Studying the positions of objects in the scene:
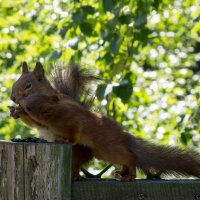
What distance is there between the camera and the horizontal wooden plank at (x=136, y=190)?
1963 mm

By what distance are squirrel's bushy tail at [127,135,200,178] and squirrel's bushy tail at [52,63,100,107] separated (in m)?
0.37

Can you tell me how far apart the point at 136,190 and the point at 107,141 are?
1.40 feet

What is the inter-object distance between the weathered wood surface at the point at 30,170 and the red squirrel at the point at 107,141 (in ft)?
1.37

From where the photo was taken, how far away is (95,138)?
94.3 inches

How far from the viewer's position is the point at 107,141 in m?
2.42

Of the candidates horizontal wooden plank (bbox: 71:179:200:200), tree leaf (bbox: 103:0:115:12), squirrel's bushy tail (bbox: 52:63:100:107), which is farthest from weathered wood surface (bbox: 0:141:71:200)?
tree leaf (bbox: 103:0:115:12)

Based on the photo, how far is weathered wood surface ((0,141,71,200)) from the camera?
5.90 ft

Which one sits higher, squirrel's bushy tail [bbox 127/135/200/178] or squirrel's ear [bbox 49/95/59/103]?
squirrel's ear [bbox 49/95/59/103]

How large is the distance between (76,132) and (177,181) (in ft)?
1.41

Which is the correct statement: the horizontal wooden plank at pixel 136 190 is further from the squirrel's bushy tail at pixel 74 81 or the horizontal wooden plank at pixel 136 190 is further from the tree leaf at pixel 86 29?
the tree leaf at pixel 86 29

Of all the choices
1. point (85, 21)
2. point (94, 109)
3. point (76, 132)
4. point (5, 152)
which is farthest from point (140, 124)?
point (5, 152)

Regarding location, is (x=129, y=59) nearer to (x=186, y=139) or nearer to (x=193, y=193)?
(x=186, y=139)

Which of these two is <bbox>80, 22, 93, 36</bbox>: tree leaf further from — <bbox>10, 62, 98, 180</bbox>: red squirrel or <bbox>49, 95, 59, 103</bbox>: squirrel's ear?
<bbox>49, 95, 59, 103</bbox>: squirrel's ear

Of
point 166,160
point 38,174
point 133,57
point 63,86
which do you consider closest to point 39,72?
point 63,86
